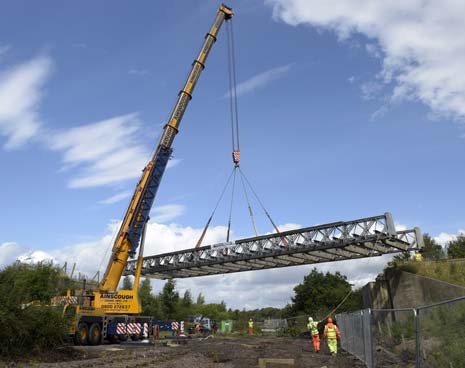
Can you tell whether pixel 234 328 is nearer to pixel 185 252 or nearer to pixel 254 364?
pixel 185 252

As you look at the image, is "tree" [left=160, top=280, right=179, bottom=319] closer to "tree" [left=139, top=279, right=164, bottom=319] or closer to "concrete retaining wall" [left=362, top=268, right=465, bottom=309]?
"tree" [left=139, top=279, right=164, bottom=319]

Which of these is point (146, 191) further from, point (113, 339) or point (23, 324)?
point (23, 324)

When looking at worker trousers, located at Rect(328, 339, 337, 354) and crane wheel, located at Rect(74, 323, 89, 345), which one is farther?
crane wheel, located at Rect(74, 323, 89, 345)

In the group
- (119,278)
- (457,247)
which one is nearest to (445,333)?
(119,278)

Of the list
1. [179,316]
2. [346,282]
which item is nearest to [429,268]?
[179,316]

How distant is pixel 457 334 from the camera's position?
6.83 metres

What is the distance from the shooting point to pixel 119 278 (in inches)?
1005

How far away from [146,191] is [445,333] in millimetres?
20891

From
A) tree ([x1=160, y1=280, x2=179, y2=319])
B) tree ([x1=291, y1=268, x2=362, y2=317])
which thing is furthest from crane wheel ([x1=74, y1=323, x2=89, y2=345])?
tree ([x1=291, y1=268, x2=362, y2=317])

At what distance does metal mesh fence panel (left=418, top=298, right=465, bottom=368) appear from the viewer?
689 centimetres

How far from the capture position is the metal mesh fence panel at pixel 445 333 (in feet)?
22.6

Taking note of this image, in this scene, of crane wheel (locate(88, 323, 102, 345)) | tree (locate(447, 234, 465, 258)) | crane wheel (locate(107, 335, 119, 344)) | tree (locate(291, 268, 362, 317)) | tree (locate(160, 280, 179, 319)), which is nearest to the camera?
crane wheel (locate(88, 323, 102, 345))

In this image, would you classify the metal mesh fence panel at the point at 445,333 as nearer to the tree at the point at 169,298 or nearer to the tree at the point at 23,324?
the tree at the point at 23,324

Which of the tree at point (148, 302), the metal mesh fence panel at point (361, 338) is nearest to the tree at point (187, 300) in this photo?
the tree at point (148, 302)
